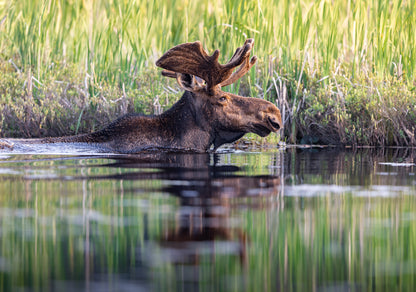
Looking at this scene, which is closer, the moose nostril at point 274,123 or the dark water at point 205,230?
the dark water at point 205,230

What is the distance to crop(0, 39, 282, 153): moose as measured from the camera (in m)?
9.49

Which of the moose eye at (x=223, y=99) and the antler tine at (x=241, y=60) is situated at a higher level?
the antler tine at (x=241, y=60)

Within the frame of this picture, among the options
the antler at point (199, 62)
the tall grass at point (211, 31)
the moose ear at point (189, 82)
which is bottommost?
the moose ear at point (189, 82)

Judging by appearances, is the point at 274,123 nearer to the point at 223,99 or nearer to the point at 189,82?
the point at 223,99

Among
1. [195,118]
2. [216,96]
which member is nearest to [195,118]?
[195,118]

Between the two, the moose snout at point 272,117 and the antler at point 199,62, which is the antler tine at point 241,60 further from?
the moose snout at point 272,117

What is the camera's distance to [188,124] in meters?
9.69

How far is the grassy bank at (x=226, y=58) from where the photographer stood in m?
12.5

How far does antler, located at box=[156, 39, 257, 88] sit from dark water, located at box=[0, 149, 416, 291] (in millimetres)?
2226

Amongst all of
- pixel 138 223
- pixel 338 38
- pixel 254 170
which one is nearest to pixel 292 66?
pixel 338 38

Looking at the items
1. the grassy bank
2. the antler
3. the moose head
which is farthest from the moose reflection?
the grassy bank

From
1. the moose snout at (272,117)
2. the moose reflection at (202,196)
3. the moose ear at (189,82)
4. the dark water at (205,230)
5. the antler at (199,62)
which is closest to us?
the dark water at (205,230)

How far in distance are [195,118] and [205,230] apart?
550 cm

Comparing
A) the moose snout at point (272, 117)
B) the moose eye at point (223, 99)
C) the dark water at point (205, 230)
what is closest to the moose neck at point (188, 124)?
the moose eye at point (223, 99)
